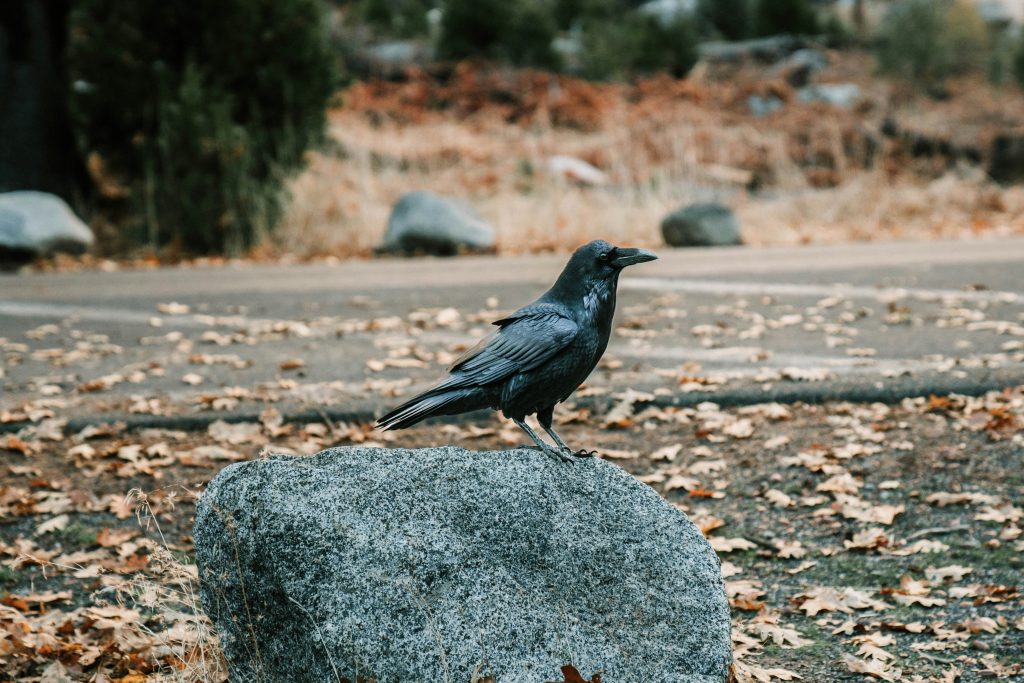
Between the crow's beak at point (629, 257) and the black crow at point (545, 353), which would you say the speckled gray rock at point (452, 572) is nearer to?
the black crow at point (545, 353)

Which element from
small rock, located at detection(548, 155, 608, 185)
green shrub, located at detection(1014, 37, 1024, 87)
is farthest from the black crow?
green shrub, located at detection(1014, 37, 1024, 87)

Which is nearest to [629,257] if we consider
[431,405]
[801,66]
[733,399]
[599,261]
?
[599,261]

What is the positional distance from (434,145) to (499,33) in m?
7.12

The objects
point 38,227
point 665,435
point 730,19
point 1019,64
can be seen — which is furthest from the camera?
point 730,19

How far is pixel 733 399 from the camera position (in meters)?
6.00

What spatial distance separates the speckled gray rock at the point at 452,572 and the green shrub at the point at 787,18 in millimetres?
33163

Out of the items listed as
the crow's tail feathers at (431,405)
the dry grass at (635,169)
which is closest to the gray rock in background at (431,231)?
the dry grass at (635,169)

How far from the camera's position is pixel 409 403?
3.00 metres

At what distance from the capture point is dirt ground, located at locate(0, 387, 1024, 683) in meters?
3.71

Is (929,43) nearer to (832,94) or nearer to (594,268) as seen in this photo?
(832,94)

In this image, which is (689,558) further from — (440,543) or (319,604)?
(319,604)

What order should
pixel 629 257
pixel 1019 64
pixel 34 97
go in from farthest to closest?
1. pixel 1019 64
2. pixel 34 97
3. pixel 629 257

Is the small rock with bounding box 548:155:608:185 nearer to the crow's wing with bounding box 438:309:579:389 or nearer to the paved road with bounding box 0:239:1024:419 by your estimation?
the paved road with bounding box 0:239:1024:419

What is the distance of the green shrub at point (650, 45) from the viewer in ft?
88.5
